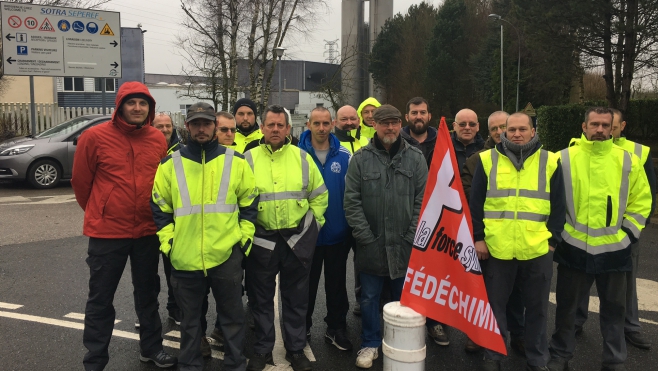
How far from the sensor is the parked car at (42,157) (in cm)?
1296

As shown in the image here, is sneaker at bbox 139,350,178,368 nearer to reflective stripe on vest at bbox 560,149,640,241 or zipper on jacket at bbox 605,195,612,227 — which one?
reflective stripe on vest at bbox 560,149,640,241

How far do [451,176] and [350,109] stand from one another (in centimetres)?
199

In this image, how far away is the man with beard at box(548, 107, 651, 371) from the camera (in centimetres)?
407

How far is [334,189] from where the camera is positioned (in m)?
4.66

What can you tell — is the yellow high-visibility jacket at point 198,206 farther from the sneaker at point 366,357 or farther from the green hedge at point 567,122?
the green hedge at point 567,122

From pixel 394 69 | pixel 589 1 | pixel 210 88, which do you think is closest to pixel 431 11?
pixel 394 69

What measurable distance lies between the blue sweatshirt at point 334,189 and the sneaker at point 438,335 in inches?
46.0

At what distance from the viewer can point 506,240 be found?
A: 13.0ft

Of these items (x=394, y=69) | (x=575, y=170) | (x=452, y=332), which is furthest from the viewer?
(x=394, y=69)

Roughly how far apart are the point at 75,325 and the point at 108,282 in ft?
4.72

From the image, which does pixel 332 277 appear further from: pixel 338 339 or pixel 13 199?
pixel 13 199

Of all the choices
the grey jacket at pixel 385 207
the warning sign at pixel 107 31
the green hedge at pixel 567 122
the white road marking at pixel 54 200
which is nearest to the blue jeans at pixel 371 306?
the grey jacket at pixel 385 207

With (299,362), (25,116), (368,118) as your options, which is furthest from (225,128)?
(25,116)

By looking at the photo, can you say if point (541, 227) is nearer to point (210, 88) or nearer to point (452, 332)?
point (452, 332)
